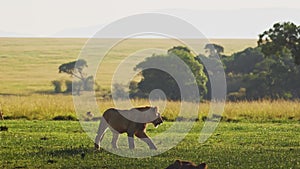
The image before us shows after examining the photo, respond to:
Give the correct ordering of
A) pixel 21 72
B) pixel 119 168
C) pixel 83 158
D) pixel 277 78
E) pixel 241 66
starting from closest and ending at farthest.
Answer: pixel 119 168, pixel 83 158, pixel 277 78, pixel 241 66, pixel 21 72

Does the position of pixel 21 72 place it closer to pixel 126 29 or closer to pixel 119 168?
pixel 126 29

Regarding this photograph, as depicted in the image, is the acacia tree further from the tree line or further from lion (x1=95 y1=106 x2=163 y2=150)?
lion (x1=95 y1=106 x2=163 y2=150)

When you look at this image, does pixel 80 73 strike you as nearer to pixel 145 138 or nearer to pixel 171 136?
pixel 171 136

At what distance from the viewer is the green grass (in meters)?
16.9

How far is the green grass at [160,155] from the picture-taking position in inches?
664

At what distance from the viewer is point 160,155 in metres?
18.3

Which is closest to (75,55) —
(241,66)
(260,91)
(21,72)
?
(21,72)

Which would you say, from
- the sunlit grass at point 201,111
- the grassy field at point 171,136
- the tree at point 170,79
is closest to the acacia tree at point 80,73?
the tree at point 170,79

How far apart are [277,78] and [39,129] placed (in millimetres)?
47992

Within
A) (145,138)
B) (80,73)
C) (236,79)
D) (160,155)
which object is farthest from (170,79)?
(160,155)

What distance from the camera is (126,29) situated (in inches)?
1231

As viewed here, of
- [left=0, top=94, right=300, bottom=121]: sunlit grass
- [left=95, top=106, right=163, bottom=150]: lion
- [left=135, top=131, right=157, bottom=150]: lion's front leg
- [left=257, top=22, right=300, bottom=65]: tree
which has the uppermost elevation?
[left=257, top=22, right=300, bottom=65]: tree

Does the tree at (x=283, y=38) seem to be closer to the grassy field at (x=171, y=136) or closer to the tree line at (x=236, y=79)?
the grassy field at (x=171, y=136)

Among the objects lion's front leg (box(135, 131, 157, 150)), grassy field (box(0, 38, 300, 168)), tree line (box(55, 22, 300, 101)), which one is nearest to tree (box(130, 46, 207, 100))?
tree line (box(55, 22, 300, 101))
